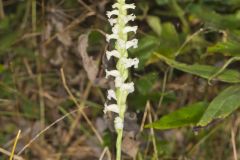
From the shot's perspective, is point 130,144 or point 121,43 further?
point 130,144

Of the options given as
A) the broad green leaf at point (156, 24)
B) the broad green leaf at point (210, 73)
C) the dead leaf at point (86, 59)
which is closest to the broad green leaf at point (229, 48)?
the broad green leaf at point (210, 73)

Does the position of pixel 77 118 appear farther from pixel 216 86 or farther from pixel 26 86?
pixel 216 86

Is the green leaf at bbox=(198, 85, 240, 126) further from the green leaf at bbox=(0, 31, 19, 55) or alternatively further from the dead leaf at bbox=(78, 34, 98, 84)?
the green leaf at bbox=(0, 31, 19, 55)

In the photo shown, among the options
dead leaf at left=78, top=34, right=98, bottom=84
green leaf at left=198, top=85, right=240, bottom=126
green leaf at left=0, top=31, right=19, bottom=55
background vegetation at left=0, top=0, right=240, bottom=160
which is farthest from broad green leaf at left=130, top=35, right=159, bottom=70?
green leaf at left=0, top=31, right=19, bottom=55

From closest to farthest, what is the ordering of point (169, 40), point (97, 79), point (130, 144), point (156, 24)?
point (130, 144) → point (97, 79) → point (169, 40) → point (156, 24)

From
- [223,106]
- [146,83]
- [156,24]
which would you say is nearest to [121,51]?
[223,106]

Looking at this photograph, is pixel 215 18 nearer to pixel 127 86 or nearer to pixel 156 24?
pixel 156 24
